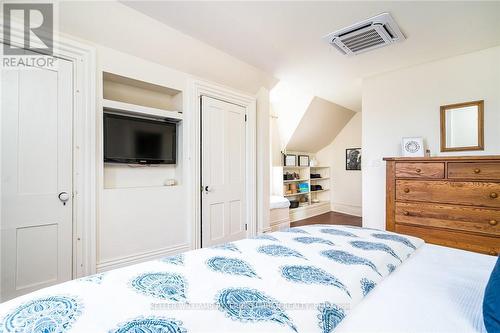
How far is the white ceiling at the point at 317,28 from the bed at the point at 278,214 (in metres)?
2.20

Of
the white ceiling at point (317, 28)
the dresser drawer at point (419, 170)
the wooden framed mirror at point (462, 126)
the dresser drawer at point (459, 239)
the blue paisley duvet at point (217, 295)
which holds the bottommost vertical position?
the dresser drawer at point (459, 239)

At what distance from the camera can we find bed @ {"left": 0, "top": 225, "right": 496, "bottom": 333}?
2.04 feet

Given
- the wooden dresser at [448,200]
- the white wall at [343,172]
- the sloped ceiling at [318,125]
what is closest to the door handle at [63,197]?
the wooden dresser at [448,200]

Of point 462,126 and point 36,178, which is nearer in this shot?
point 36,178

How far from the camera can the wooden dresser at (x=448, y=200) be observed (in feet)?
6.82

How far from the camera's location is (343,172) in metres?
5.89

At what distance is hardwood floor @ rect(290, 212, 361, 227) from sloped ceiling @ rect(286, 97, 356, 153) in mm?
1634

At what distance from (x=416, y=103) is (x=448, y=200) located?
1.42 m

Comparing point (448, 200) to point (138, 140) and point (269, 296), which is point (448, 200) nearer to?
point (269, 296)

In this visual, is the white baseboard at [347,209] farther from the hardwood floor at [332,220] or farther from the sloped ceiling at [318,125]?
the sloped ceiling at [318,125]

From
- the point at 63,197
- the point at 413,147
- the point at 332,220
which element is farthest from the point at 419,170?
the point at 63,197

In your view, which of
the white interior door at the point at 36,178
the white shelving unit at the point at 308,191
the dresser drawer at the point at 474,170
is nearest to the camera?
the white interior door at the point at 36,178

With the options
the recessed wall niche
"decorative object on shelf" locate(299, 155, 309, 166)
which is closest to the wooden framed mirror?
"decorative object on shelf" locate(299, 155, 309, 166)

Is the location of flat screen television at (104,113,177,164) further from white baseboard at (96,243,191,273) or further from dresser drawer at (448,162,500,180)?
dresser drawer at (448,162,500,180)
